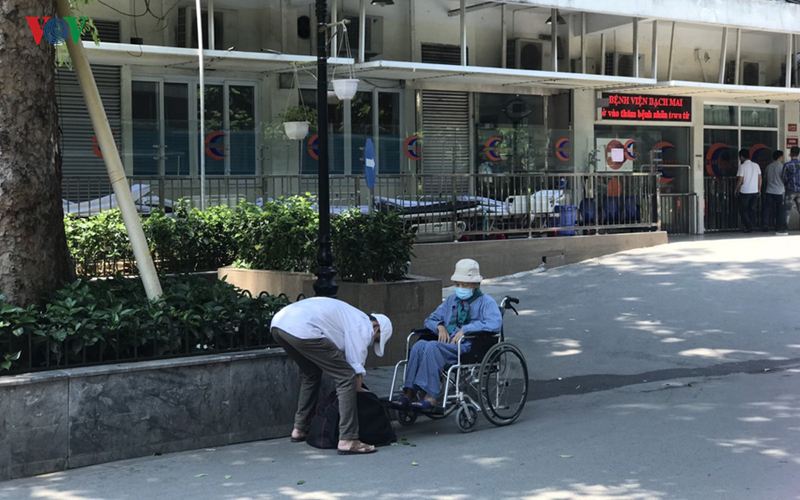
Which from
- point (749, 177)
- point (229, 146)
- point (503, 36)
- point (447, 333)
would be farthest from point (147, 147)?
point (749, 177)

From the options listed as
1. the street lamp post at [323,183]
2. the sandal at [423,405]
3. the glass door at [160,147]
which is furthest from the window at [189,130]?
the sandal at [423,405]

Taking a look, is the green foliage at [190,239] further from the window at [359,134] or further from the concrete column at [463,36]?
the concrete column at [463,36]

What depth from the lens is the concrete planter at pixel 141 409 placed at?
6820 millimetres

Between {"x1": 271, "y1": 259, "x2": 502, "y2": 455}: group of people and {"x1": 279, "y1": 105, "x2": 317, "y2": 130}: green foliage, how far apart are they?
9334 mm

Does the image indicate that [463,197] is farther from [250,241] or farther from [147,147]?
[147,147]

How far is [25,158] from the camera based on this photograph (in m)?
7.90

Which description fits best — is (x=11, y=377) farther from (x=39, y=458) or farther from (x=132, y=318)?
(x=132, y=318)

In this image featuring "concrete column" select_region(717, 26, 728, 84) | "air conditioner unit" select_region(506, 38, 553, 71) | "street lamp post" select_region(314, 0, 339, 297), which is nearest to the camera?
"street lamp post" select_region(314, 0, 339, 297)

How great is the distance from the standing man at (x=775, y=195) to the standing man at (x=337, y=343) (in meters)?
16.6

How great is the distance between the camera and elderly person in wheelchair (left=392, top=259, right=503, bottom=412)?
8.05 meters

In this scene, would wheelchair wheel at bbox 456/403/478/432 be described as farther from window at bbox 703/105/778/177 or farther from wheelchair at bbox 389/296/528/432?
window at bbox 703/105/778/177

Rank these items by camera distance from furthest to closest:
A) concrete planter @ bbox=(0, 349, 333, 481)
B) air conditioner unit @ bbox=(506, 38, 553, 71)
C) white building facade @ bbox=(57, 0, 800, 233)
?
air conditioner unit @ bbox=(506, 38, 553, 71), white building facade @ bbox=(57, 0, 800, 233), concrete planter @ bbox=(0, 349, 333, 481)

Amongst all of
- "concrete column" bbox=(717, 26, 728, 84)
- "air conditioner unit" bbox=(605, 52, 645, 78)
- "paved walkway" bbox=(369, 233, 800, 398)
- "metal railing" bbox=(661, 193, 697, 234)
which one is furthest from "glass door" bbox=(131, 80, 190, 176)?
"concrete column" bbox=(717, 26, 728, 84)

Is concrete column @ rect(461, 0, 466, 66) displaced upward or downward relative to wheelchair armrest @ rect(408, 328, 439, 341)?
upward
